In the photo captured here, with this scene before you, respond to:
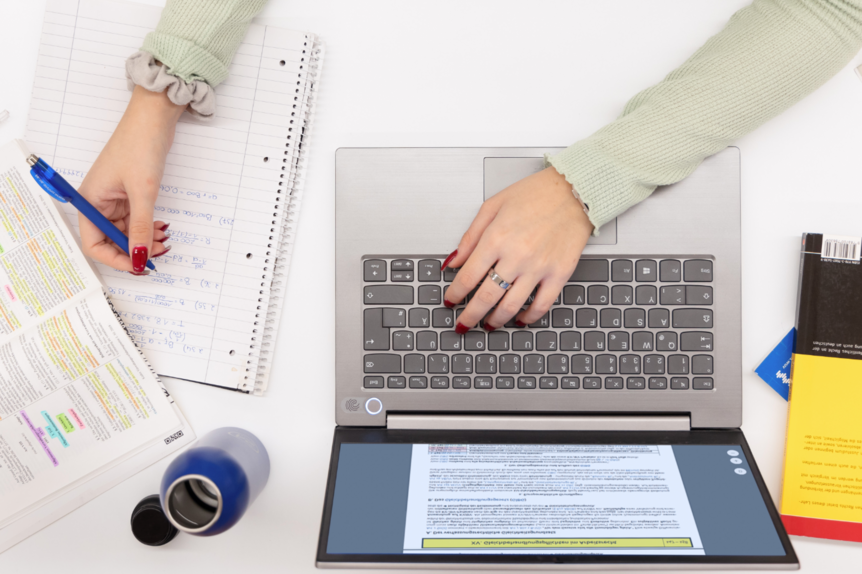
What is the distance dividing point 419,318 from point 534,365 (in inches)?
5.8

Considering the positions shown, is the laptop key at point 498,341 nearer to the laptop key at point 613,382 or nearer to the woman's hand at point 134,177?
the laptop key at point 613,382

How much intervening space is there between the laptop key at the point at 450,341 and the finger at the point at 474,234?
0.08 metres

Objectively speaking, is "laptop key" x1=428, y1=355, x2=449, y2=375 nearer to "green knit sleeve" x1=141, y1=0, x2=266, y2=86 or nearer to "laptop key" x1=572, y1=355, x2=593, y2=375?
"laptop key" x1=572, y1=355, x2=593, y2=375

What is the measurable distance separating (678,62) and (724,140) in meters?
0.13

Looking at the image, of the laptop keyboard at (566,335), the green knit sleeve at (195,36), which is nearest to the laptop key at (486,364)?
the laptop keyboard at (566,335)

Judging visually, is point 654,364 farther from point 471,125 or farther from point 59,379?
point 59,379

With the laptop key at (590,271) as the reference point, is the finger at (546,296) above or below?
below

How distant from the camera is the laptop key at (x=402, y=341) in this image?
24.1 inches

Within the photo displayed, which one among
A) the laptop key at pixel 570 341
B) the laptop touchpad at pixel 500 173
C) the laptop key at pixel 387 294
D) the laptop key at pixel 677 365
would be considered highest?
the laptop touchpad at pixel 500 173

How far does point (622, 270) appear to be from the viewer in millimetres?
605

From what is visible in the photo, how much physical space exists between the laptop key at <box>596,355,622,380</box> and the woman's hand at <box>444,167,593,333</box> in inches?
3.6

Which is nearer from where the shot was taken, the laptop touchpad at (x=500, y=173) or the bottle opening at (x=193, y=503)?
the bottle opening at (x=193, y=503)

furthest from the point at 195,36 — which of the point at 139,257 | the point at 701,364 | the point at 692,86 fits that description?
the point at 701,364

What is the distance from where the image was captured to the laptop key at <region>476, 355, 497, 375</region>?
24.1 inches
